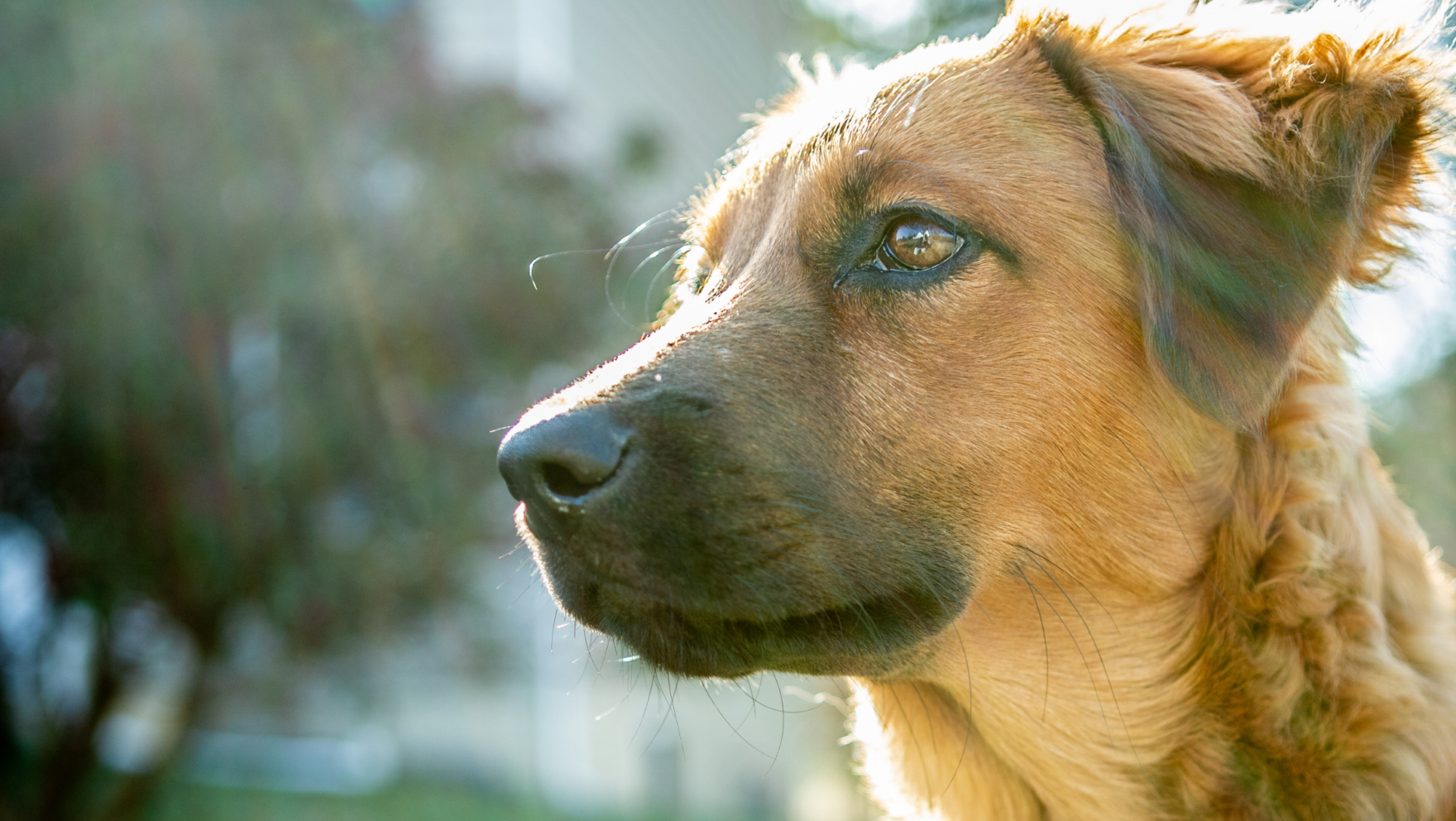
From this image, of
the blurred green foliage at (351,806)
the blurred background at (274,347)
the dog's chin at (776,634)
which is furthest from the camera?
the blurred green foliage at (351,806)

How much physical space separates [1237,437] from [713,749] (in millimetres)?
11658

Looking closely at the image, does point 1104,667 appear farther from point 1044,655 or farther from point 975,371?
point 975,371

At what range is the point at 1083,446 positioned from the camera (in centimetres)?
230

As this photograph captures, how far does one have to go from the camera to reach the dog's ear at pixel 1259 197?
215 cm

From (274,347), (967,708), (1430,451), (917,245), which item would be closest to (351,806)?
(274,347)

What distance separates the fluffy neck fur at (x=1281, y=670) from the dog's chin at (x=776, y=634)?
26 centimetres

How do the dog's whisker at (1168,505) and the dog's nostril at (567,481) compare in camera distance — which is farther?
the dog's whisker at (1168,505)

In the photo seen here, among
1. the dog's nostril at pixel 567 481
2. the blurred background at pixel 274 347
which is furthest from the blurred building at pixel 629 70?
the dog's nostril at pixel 567 481

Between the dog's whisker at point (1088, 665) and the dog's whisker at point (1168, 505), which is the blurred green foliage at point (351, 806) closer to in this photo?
the dog's whisker at point (1088, 665)

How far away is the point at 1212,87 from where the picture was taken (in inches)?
92.1

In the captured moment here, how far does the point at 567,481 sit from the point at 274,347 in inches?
240

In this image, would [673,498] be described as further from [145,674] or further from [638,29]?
[638,29]

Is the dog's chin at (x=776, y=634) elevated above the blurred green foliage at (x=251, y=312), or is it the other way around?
the dog's chin at (x=776, y=634)

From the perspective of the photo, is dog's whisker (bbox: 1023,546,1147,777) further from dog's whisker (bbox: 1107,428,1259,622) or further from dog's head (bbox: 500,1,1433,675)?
dog's whisker (bbox: 1107,428,1259,622)
